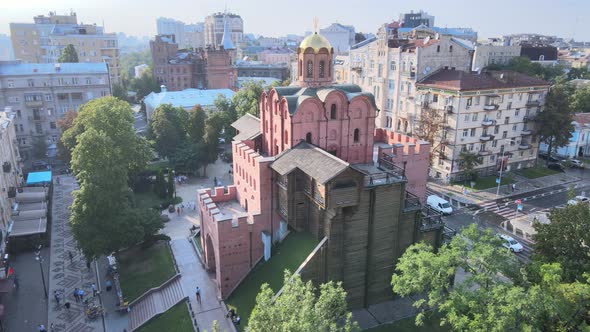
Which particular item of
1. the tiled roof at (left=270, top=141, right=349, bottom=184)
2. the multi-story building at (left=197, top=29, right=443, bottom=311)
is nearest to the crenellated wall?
the multi-story building at (left=197, top=29, right=443, bottom=311)

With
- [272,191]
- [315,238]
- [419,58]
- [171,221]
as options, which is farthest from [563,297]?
[419,58]

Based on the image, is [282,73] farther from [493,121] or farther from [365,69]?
[493,121]

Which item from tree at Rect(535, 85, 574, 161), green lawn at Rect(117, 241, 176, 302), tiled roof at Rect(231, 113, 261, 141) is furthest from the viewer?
tree at Rect(535, 85, 574, 161)

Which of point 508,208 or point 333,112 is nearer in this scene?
point 333,112

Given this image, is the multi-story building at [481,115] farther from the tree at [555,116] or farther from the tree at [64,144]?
the tree at [64,144]

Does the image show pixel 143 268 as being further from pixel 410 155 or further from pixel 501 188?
pixel 501 188

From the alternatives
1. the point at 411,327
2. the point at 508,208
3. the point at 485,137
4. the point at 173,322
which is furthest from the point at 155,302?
the point at 485,137

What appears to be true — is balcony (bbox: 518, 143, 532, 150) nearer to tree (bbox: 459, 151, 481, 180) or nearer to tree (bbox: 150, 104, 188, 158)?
tree (bbox: 459, 151, 481, 180)
